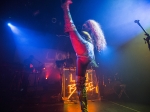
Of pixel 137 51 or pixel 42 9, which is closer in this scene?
pixel 137 51

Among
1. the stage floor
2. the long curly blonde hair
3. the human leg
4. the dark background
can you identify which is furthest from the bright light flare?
the human leg

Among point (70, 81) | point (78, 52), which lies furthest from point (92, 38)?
point (70, 81)

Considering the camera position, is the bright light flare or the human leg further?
the bright light flare

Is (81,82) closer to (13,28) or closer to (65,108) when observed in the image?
(65,108)

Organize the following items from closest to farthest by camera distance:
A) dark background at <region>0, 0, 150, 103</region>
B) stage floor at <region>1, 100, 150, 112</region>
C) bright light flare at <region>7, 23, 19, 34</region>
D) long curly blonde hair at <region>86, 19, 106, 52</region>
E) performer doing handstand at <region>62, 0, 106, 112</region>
Answer: performer doing handstand at <region>62, 0, 106, 112</region> → long curly blonde hair at <region>86, 19, 106, 52</region> → stage floor at <region>1, 100, 150, 112</region> → dark background at <region>0, 0, 150, 103</region> → bright light flare at <region>7, 23, 19, 34</region>

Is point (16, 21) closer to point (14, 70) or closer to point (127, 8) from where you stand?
point (14, 70)

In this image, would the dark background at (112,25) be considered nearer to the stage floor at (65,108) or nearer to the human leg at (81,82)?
the stage floor at (65,108)

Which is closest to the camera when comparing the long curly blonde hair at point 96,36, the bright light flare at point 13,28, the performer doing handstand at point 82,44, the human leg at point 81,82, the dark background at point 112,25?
the performer doing handstand at point 82,44

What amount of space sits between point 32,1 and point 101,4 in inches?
171

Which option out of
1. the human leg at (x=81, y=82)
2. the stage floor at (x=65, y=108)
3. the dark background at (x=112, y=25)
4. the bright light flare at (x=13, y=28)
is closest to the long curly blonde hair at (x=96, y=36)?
the human leg at (x=81, y=82)

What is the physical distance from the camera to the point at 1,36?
9.41 m

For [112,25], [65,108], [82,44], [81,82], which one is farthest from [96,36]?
[112,25]

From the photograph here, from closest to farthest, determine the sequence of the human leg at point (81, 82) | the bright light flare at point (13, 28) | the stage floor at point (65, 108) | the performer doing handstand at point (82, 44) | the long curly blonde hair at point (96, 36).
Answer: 1. the performer doing handstand at point (82, 44)
2. the human leg at point (81, 82)
3. the long curly blonde hair at point (96, 36)
4. the stage floor at point (65, 108)
5. the bright light flare at point (13, 28)

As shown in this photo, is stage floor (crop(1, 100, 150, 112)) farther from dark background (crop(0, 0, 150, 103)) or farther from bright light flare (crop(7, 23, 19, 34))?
bright light flare (crop(7, 23, 19, 34))
